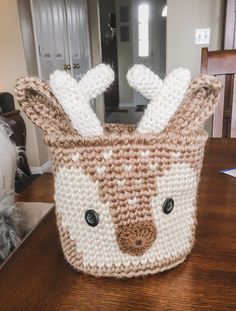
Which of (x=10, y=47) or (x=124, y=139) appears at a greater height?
(x=10, y=47)

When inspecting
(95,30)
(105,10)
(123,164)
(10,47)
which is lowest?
(123,164)

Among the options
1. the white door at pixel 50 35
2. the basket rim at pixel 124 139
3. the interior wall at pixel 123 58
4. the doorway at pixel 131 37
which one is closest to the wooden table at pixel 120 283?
the basket rim at pixel 124 139

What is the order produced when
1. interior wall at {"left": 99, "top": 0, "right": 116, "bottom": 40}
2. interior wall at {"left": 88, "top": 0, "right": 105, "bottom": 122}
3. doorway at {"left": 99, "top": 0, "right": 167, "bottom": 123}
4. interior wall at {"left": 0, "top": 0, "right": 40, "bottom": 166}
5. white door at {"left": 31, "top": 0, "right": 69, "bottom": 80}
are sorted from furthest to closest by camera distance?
interior wall at {"left": 99, "top": 0, "right": 116, "bottom": 40} → doorway at {"left": 99, "top": 0, "right": 167, "bottom": 123} → interior wall at {"left": 88, "top": 0, "right": 105, "bottom": 122} → white door at {"left": 31, "top": 0, "right": 69, "bottom": 80} → interior wall at {"left": 0, "top": 0, "right": 40, "bottom": 166}

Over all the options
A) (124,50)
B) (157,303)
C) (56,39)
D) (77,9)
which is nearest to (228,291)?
(157,303)

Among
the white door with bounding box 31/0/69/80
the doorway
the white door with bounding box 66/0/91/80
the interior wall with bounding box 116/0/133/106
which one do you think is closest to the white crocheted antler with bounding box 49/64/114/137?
the white door with bounding box 31/0/69/80

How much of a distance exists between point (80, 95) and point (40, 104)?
57 mm

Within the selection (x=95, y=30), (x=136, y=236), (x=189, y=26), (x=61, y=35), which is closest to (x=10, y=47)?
(x=61, y=35)

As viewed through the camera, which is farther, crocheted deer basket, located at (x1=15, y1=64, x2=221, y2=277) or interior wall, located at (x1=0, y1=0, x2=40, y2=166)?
interior wall, located at (x1=0, y1=0, x2=40, y2=166)

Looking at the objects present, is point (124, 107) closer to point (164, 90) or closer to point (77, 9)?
point (77, 9)

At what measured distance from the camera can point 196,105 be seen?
37cm

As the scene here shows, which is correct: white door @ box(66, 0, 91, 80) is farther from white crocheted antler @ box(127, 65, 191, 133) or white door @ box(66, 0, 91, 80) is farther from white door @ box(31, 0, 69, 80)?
white crocheted antler @ box(127, 65, 191, 133)

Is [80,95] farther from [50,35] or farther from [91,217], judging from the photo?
[50,35]

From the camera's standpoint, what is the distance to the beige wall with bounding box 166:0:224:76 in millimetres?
2057

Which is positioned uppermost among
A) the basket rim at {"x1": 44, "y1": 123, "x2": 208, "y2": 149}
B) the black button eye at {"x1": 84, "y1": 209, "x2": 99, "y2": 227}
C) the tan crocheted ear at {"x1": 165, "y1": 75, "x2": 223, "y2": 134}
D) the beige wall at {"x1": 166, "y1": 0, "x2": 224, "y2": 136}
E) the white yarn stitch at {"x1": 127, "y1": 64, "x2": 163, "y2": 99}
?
the beige wall at {"x1": 166, "y1": 0, "x2": 224, "y2": 136}
